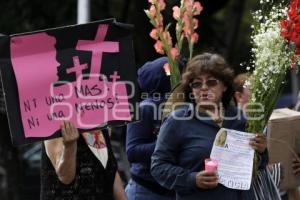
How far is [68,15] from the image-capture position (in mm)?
11742

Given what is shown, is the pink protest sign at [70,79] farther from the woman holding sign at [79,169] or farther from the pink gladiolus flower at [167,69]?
the pink gladiolus flower at [167,69]

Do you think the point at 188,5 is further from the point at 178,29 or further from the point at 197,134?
the point at 197,134

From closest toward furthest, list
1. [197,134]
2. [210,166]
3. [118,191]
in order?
1. [210,166]
2. [197,134]
3. [118,191]

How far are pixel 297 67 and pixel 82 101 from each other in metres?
1.25

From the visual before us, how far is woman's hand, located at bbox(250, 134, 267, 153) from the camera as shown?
4.24 m

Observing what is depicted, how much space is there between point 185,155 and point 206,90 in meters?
0.35

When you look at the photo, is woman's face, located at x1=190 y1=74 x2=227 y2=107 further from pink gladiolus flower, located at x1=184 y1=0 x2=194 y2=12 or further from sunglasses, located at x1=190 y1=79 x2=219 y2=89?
pink gladiolus flower, located at x1=184 y1=0 x2=194 y2=12

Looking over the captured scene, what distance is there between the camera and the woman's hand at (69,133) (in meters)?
3.94

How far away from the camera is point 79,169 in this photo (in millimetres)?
4211

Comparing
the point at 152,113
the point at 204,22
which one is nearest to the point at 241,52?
the point at 204,22

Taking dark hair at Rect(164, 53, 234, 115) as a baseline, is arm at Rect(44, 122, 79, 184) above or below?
below

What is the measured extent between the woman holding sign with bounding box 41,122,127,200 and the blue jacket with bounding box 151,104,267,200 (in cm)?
32

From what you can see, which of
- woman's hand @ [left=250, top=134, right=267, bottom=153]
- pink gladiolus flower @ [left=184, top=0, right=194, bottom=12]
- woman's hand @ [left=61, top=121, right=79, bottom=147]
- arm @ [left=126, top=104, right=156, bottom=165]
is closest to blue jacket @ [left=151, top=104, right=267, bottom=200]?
woman's hand @ [left=250, top=134, right=267, bottom=153]

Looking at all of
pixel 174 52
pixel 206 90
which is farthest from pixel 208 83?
pixel 174 52
